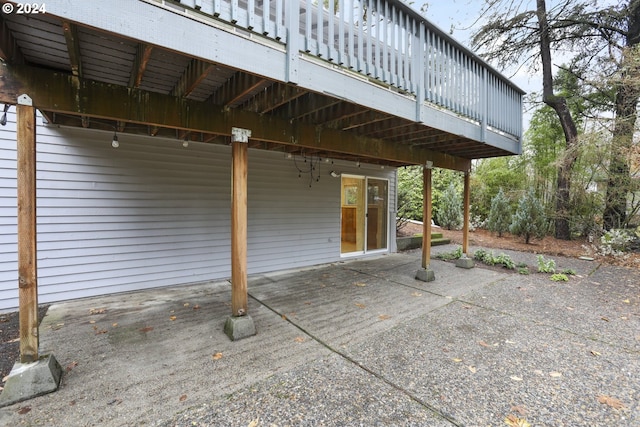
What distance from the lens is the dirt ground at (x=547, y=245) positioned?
6.41m

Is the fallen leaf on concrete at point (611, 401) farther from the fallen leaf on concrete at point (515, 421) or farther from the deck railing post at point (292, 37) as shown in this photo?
the deck railing post at point (292, 37)

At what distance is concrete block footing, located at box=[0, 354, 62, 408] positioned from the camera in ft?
6.19

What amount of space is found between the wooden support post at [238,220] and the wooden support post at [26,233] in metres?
1.43

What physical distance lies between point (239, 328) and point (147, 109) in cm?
220

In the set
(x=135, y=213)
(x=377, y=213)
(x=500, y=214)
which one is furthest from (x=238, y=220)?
(x=500, y=214)

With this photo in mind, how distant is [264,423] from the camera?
172 cm

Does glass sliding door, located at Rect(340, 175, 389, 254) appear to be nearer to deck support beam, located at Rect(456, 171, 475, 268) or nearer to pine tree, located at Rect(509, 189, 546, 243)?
deck support beam, located at Rect(456, 171, 475, 268)

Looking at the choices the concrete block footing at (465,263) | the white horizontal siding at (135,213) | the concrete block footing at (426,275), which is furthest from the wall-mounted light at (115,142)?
the concrete block footing at (465,263)

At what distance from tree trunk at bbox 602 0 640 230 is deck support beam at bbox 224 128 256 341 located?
23.7ft

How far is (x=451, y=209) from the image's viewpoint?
35.4 feet

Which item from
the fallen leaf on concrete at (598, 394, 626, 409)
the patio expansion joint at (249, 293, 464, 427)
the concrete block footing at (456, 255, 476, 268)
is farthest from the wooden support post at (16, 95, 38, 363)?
the concrete block footing at (456, 255, 476, 268)

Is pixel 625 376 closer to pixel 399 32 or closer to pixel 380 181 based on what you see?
pixel 399 32

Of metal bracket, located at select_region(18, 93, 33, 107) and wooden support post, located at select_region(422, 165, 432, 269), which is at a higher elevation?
metal bracket, located at select_region(18, 93, 33, 107)

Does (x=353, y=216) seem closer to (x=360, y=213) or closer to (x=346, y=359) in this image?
(x=360, y=213)
